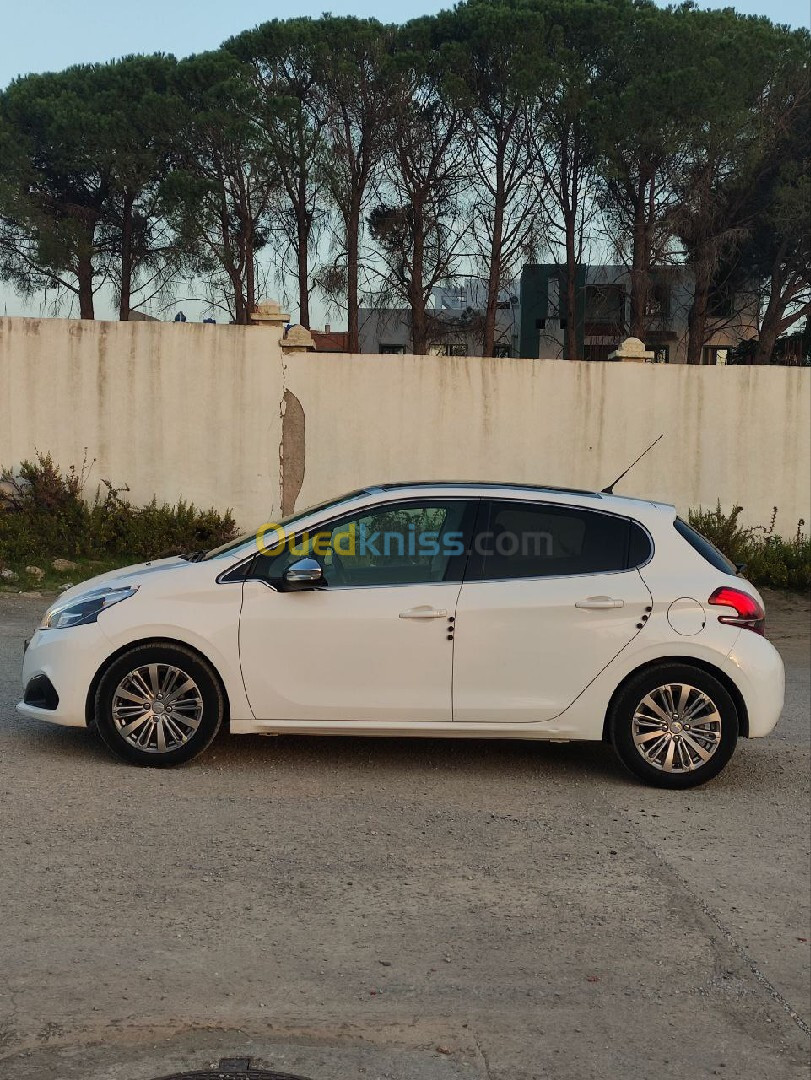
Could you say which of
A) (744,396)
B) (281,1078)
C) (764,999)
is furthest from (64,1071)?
(744,396)

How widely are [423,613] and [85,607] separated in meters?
1.83

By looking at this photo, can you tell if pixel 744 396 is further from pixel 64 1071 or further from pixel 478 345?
pixel 478 345

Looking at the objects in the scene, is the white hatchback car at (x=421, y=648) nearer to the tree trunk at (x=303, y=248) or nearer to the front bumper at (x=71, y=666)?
the front bumper at (x=71, y=666)

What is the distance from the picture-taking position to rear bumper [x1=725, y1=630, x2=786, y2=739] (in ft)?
21.2

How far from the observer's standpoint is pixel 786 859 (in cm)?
556

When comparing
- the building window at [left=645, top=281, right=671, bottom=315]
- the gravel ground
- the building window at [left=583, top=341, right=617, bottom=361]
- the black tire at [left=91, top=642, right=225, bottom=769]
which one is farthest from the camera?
the building window at [left=583, top=341, right=617, bottom=361]

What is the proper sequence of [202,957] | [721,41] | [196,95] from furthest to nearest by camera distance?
[196,95]
[721,41]
[202,957]

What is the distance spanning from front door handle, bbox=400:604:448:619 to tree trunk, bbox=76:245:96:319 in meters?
30.0

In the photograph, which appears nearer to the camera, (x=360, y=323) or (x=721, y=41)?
(x=721, y=41)

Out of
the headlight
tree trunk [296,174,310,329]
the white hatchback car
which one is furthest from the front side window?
tree trunk [296,174,310,329]

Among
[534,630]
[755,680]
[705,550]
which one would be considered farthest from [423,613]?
[755,680]

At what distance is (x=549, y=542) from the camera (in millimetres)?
6629

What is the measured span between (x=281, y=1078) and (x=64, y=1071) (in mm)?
616

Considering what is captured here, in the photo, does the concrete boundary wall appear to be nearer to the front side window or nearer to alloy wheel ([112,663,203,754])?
the front side window
